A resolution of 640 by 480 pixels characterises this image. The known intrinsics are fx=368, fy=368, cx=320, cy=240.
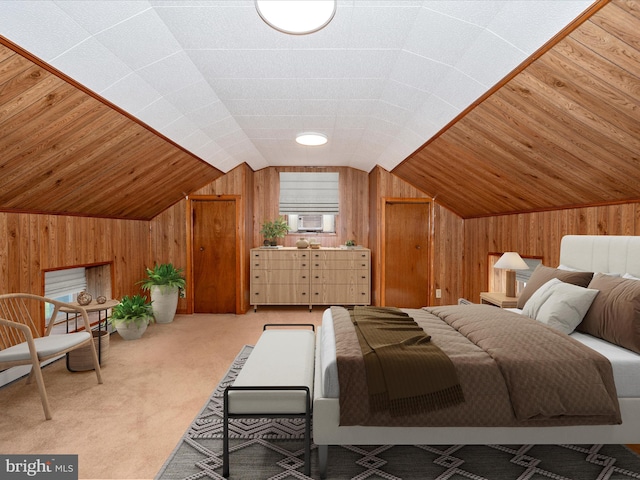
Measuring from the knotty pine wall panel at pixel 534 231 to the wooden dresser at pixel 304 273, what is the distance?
159 centimetres

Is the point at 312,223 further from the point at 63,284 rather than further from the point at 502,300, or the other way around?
the point at 63,284

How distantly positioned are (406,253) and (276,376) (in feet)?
13.7

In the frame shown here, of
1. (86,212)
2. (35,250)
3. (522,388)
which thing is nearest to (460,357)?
(522,388)

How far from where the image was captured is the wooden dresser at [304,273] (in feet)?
19.4

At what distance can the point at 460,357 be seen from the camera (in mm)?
2010

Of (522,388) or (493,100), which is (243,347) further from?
(493,100)

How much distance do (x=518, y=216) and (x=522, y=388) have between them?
119 inches

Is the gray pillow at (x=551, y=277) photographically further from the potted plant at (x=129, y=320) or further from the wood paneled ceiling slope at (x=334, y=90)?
the potted plant at (x=129, y=320)

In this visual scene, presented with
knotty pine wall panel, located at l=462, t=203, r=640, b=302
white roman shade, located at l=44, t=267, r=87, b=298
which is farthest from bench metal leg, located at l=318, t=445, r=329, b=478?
white roman shade, located at l=44, t=267, r=87, b=298

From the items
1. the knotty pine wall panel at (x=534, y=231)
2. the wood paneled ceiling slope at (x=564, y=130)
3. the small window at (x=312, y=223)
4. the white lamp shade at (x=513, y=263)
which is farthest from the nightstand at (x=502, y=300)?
the small window at (x=312, y=223)

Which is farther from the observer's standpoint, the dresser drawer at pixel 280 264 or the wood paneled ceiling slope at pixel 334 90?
the dresser drawer at pixel 280 264

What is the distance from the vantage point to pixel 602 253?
300 cm

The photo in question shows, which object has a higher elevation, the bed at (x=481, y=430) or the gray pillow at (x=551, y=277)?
the gray pillow at (x=551, y=277)

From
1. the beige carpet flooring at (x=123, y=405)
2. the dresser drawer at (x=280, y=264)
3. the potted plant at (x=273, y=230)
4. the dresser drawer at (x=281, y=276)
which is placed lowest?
the beige carpet flooring at (x=123, y=405)
